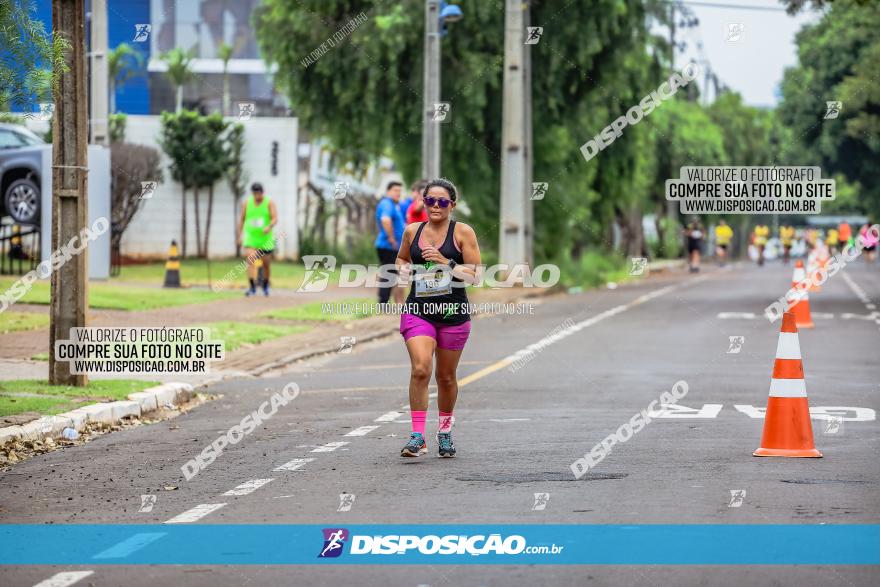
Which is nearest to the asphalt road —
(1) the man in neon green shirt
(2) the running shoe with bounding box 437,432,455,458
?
(2) the running shoe with bounding box 437,432,455,458

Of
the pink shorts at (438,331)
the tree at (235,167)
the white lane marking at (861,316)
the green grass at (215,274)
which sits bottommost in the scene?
the white lane marking at (861,316)

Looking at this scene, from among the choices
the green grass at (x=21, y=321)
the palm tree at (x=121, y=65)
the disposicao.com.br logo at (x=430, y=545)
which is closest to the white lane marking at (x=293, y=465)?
the disposicao.com.br logo at (x=430, y=545)

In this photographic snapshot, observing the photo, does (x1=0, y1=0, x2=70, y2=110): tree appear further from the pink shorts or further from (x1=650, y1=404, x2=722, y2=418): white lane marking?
(x1=650, y1=404, x2=722, y2=418): white lane marking

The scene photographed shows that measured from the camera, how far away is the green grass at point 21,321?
20.4 metres

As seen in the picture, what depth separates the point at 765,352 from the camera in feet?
65.2

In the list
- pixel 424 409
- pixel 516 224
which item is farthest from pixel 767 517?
pixel 516 224

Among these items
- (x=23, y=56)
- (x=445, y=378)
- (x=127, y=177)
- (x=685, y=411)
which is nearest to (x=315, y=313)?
(x=685, y=411)

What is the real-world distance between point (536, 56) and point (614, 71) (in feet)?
5.92

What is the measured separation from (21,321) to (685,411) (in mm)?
10375

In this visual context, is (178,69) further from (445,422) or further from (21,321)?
(445,422)

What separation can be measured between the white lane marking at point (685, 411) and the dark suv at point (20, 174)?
16.9 metres

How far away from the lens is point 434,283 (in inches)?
428

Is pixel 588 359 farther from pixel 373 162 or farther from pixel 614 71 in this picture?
pixel 373 162

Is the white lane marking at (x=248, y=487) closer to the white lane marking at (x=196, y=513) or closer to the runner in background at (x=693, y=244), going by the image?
the white lane marking at (x=196, y=513)
